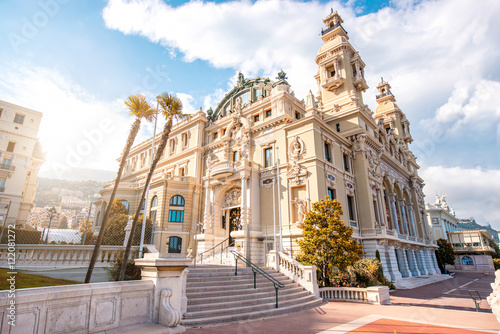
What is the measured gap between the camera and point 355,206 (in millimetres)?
25734

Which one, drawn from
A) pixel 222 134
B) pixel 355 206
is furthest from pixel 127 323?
pixel 222 134

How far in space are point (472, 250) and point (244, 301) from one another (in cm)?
7222

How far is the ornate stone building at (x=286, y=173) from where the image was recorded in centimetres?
2359

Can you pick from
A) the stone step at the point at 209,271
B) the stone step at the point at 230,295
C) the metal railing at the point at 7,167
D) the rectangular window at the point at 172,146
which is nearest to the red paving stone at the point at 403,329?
the stone step at the point at 230,295

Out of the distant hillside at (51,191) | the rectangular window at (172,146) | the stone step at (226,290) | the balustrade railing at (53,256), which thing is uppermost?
the rectangular window at (172,146)

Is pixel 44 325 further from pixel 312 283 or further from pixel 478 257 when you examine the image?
pixel 478 257

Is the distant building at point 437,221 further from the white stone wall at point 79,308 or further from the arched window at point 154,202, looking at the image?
the white stone wall at point 79,308

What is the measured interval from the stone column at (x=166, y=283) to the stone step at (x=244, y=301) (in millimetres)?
2910

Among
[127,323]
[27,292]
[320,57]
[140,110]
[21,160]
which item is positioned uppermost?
[320,57]

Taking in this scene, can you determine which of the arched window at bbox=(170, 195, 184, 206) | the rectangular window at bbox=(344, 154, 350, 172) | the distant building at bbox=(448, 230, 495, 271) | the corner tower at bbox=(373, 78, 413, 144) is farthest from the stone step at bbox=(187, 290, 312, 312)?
the distant building at bbox=(448, 230, 495, 271)

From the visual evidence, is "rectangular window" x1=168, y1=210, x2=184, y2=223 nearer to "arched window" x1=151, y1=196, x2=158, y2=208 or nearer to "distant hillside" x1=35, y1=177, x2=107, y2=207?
"arched window" x1=151, y1=196, x2=158, y2=208

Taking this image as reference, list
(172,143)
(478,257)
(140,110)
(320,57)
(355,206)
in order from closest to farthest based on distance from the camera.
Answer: (140,110) → (355,206) → (320,57) → (172,143) → (478,257)

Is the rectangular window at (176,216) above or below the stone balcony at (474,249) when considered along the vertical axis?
above

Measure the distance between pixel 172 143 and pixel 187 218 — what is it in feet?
42.8
